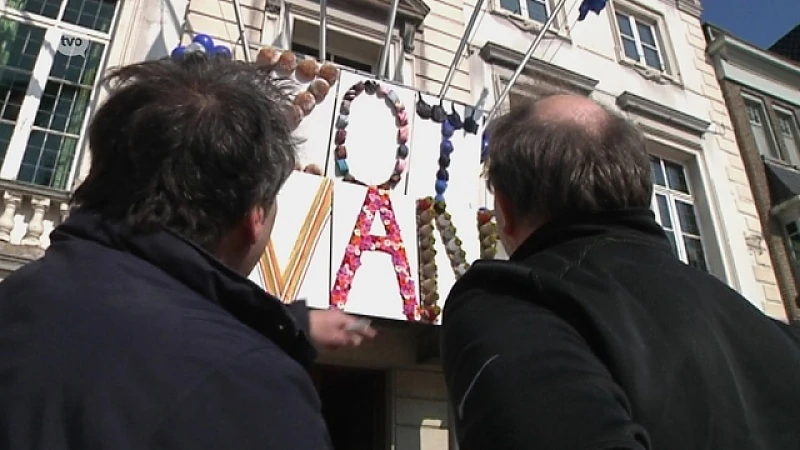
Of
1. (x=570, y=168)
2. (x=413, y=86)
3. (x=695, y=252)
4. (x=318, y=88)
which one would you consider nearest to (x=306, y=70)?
(x=318, y=88)

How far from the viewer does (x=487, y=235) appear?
19.2ft

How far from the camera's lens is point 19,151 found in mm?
5449

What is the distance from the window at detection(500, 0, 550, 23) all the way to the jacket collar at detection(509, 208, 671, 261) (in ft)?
29.2

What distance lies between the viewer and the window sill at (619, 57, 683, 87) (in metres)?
10.4

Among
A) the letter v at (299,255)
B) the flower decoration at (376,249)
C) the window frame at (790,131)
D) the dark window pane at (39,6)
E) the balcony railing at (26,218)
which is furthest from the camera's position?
the window frame at (790,131)

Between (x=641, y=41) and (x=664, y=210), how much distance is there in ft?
11.5

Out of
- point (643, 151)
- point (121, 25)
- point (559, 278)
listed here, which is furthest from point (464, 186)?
point (559, 278)

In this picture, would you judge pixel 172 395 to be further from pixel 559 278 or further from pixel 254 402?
pixel 559 278

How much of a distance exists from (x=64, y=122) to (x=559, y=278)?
5966 millimetres

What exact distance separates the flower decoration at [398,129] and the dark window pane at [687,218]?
6.14 m

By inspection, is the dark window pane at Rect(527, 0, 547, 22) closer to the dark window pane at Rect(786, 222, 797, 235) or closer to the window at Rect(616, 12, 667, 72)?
the window at Rect(616, 12, 667, 72)

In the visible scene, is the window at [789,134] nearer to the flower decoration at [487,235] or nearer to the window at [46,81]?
the flower decoration at [487,235]

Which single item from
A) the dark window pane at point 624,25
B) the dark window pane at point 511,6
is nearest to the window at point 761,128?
the dark window pane at point 624,25

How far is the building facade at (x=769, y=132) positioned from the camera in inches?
408
